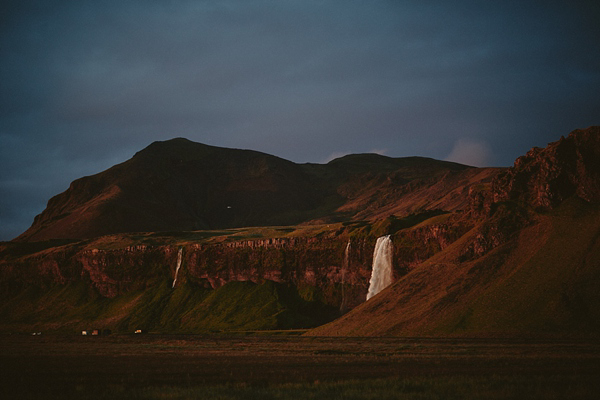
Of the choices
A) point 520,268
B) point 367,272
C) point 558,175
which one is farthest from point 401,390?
point 367,272

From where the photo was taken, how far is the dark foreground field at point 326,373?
29.8 meters

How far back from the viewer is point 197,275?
149 meters

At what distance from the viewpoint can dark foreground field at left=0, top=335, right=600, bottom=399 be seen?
29750 millimetres

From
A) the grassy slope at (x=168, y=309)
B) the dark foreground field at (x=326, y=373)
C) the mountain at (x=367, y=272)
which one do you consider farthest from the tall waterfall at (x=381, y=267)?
the dark foreground field at (x=326, y=373)

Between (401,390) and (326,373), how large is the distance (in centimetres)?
969

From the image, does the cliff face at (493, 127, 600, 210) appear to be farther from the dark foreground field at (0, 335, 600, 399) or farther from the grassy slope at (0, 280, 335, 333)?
the grassy slope at (0, 280, 335, 333)

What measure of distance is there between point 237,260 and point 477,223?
2571 inches

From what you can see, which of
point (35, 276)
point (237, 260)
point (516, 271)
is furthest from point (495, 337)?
point (35, 276)

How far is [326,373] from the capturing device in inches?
1538

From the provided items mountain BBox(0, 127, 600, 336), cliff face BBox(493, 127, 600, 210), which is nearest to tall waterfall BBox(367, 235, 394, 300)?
mountain BBox(0, 127, 600, 336)

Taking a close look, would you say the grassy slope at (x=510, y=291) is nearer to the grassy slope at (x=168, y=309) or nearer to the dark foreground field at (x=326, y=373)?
the dark foreground field at (x=326, y=373)

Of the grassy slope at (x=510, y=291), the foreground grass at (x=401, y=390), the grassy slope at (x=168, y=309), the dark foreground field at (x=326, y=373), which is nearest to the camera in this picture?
the foreground grass at (x=401, y=390)

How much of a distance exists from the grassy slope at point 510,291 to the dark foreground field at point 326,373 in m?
11.4

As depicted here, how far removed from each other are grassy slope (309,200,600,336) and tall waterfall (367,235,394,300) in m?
18.7
